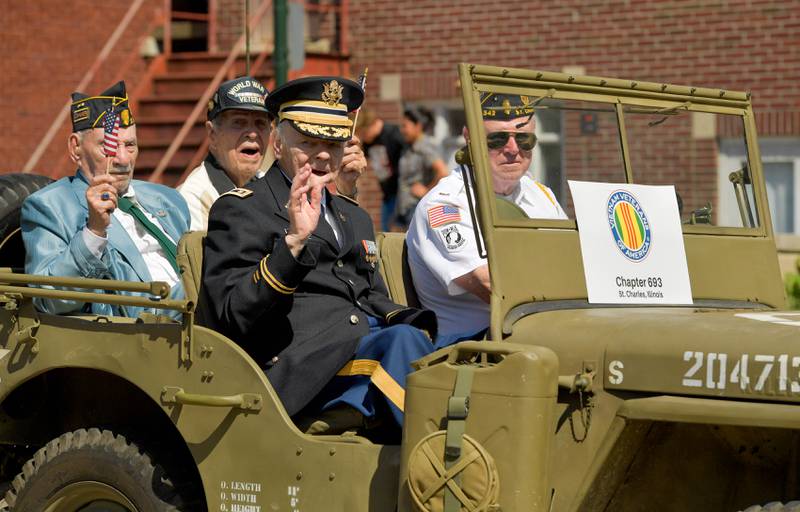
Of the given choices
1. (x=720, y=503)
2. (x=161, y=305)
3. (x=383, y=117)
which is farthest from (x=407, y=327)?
(x=383, y=117)

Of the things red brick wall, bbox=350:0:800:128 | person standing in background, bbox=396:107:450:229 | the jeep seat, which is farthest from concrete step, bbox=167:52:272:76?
the jeep seat

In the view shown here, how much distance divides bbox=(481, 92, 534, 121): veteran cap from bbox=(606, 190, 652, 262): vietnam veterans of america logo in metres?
0.39

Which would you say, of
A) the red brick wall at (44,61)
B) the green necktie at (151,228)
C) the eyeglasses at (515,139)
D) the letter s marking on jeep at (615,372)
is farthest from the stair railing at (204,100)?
the letter s marking on jeep at (615,372)

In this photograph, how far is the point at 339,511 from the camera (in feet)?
14.2

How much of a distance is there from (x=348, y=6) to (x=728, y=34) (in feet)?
13.7

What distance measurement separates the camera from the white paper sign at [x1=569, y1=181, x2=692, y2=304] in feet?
14.3

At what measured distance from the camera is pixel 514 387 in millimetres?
3848

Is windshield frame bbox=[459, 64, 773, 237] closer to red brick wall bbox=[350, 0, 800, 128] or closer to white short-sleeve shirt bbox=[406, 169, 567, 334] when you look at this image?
white short-sleeve shirt bbox=[406, 169, 567, 334]

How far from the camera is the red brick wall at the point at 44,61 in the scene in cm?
1719

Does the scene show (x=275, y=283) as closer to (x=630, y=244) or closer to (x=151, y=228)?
(x=630, y=244)

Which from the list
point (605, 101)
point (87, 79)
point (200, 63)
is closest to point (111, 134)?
point (605, 101)

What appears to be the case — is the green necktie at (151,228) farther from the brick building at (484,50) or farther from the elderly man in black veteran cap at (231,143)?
the brick building at (484,50)

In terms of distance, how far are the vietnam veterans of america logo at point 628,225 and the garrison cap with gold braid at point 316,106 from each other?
3.09 ft

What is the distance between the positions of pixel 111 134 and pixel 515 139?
189 centimetres
